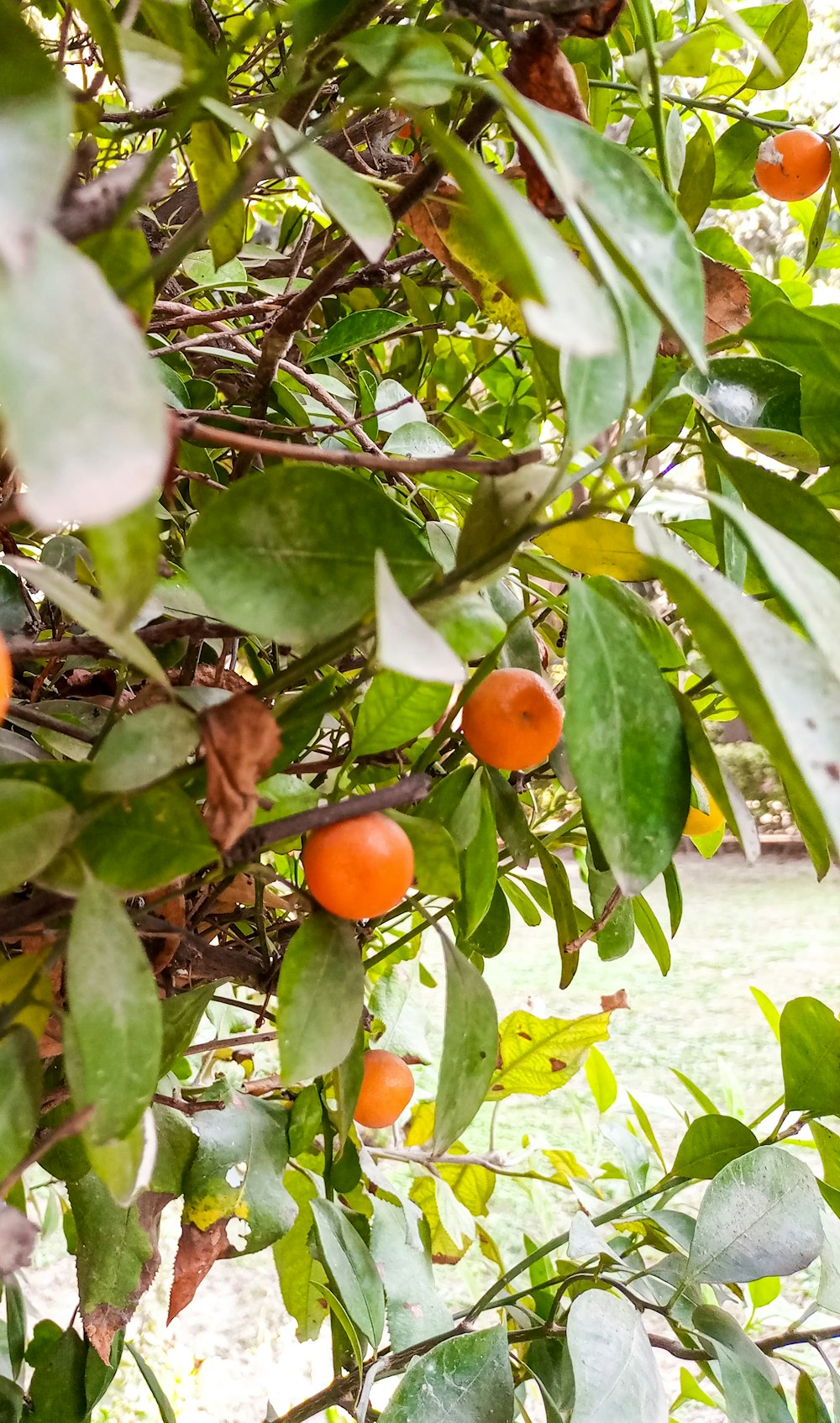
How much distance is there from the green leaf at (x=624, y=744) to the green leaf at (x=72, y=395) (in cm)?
12

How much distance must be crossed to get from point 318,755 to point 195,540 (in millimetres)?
280

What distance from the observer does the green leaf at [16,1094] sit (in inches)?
8.2

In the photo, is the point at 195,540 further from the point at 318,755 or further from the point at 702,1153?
the point at 702,1153

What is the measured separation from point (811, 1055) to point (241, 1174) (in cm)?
26

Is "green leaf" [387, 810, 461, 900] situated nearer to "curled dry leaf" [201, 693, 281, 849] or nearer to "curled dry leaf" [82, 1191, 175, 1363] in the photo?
"curled dry leaf" [201, 693, 281, 849]

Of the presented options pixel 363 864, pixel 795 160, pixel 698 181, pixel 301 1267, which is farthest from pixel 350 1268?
pixel 795 160

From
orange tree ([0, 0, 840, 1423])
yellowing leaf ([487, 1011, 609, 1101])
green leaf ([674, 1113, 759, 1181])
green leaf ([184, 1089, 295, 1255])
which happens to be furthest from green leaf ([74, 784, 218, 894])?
yellowing leaf ([487, 1011, 609, 1101])

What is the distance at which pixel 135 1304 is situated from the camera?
0.37m

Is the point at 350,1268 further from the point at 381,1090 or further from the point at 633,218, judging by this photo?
the point at 633,218

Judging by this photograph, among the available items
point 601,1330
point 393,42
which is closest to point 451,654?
point 393,42

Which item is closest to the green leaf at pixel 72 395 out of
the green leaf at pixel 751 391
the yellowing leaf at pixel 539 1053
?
the green leaf at pixel 751 391

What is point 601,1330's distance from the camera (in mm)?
332

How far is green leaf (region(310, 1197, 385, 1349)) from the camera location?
1.26 ft

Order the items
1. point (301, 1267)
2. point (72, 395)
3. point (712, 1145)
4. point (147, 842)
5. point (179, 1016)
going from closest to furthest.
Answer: point (72, 395) < point (147, 842) < point (179, 1016) < point (712, 1145) < point (301, 1267)
